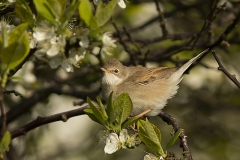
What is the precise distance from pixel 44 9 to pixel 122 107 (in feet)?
2.47

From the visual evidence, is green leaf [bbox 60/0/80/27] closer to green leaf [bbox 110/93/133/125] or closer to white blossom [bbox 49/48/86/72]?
white blossom [bbox 49/48/86/72]

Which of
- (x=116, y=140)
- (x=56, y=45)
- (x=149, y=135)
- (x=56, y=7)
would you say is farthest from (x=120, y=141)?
(x=56, y=7)

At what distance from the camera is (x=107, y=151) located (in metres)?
3.22

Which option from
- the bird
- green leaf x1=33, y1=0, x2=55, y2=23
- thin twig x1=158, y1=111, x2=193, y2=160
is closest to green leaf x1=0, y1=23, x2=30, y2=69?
green leaf x1=33, y1=0, x2=55, y2=23

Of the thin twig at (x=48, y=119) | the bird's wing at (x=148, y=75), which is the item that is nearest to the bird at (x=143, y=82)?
the bird's wing at (x=148, y=75)

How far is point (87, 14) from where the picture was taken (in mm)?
2748

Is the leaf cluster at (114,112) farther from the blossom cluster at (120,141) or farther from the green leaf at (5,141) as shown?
the green leaf at (5,141)

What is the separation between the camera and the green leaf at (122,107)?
289 cm

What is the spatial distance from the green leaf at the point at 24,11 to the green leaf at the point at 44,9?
0.15m

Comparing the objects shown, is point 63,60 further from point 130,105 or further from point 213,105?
point 213,105

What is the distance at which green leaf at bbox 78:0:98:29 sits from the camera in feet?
8.87

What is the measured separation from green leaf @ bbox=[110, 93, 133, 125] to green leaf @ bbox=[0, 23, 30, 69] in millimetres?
676

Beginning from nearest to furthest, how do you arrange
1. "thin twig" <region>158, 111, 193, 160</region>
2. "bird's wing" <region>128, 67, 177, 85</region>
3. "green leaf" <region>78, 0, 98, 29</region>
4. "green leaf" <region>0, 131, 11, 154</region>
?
1. "green leaf" <region>0, 131, 11, 154</region>
2. "green leaf" <region>78, 0, 98, 29</region>
3. "thin twig" <region>158, 111, 193, 160</region>
4. "bird's wing" <region>128, 67, 177, 85</region>

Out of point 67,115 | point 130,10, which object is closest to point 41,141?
point 130,10
